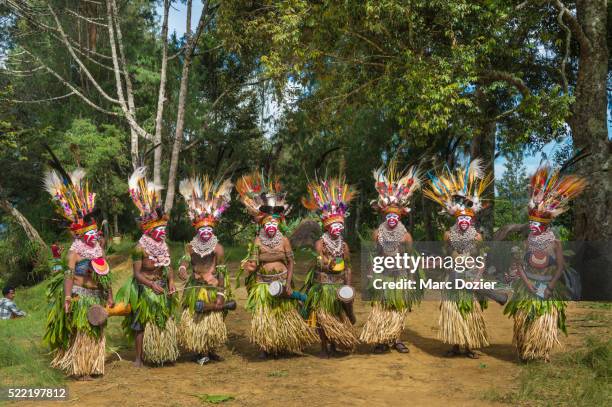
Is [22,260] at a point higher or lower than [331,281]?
lower

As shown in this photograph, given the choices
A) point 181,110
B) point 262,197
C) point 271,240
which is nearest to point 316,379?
point 271,240

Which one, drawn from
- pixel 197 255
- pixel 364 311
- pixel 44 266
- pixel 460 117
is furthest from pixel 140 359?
pixel 44 266

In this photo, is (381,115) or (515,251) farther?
(381,115)

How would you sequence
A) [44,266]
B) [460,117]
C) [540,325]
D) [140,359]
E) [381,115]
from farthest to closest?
[381,115]
[44,266]
[460,117]
[140,359]
[540,325]

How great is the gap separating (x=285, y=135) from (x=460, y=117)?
33.3 feet

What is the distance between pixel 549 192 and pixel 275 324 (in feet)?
11.0

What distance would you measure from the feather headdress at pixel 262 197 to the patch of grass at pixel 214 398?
2.18 m

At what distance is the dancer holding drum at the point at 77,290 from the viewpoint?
596cm

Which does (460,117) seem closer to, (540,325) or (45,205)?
(540,325)

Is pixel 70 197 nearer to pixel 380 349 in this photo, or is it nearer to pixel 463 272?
pixel 380 349

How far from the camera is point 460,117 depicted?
35.6ft

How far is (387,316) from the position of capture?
6645 millimetres

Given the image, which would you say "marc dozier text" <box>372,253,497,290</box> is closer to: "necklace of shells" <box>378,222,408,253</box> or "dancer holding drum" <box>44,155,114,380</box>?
"necklace of shells" <box>378,222,408,253</box>

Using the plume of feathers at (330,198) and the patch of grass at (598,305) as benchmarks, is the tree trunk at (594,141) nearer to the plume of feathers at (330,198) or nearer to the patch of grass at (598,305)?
the patch of grass at (598,305)
